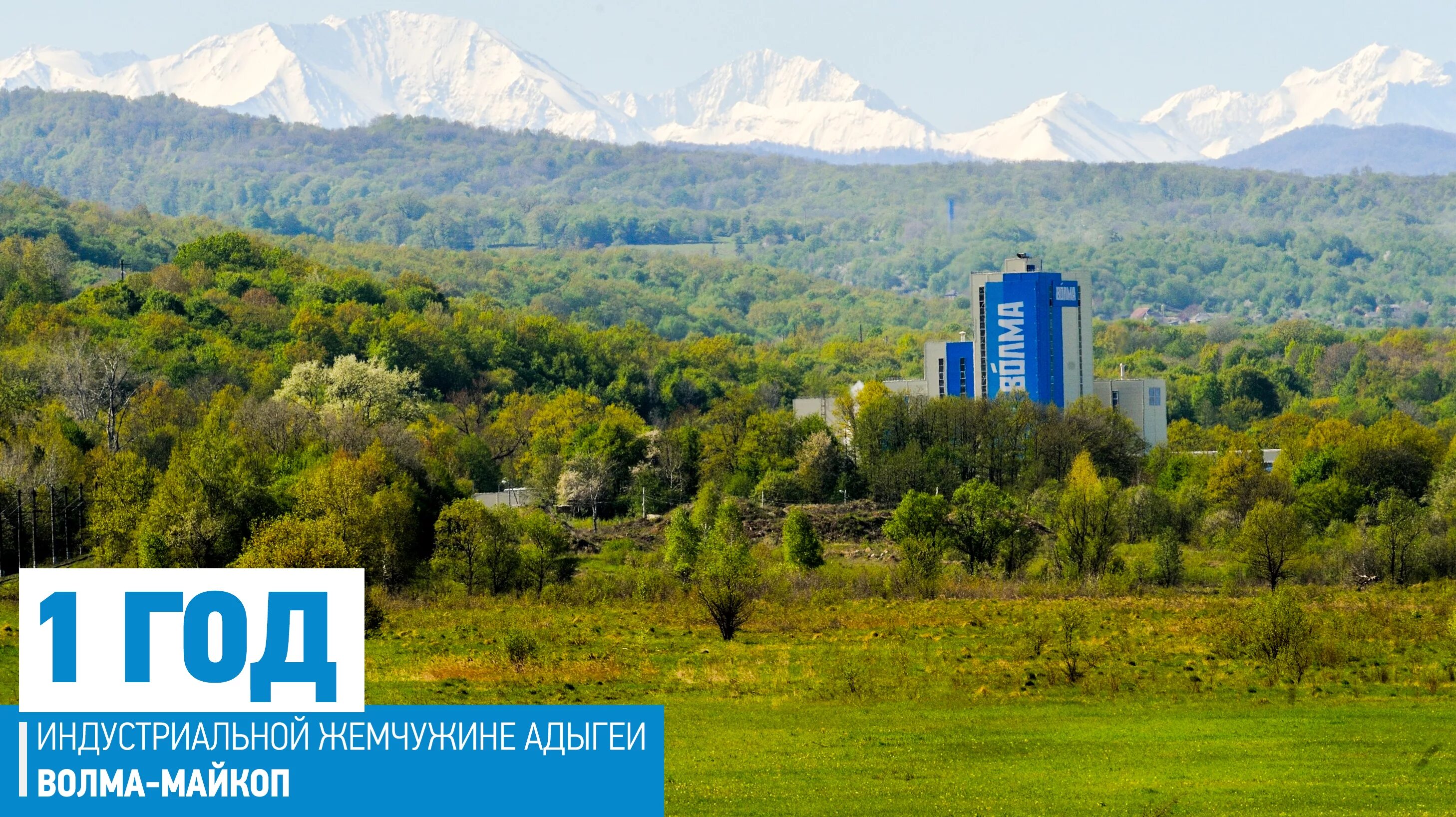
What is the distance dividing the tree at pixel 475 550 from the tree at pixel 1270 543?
23220 mm

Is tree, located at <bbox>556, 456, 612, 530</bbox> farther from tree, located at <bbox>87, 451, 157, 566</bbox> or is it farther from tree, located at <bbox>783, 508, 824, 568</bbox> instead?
tree, located at <bbox>87, 451, 157, 566</bbox>

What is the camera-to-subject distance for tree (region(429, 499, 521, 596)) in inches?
2378

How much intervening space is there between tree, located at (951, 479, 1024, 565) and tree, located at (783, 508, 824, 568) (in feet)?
15.1

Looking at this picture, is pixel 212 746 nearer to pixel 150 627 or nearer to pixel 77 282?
pixel 150 627

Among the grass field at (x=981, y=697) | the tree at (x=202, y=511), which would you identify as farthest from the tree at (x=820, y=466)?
the grass field at (x=981, y=697)

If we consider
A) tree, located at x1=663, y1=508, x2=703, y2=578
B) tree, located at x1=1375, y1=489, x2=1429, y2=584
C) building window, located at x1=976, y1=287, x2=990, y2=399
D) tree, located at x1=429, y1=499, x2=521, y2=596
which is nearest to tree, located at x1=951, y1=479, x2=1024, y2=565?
tree, located at x1=663, y1=508, x2=703, y2=578

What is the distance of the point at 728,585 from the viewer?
48.3m

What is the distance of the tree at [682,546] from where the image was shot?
62281 mm

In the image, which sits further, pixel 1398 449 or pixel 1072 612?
pixel 1398 449

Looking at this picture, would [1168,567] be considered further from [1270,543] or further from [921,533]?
[921,533]

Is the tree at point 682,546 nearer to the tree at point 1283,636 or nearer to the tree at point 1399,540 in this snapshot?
the tree at point 1399,540

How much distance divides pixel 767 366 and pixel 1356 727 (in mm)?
114813

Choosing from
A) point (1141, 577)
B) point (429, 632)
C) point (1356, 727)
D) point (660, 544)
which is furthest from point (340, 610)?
point (660, 544)

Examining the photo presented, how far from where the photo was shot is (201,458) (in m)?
66.2
